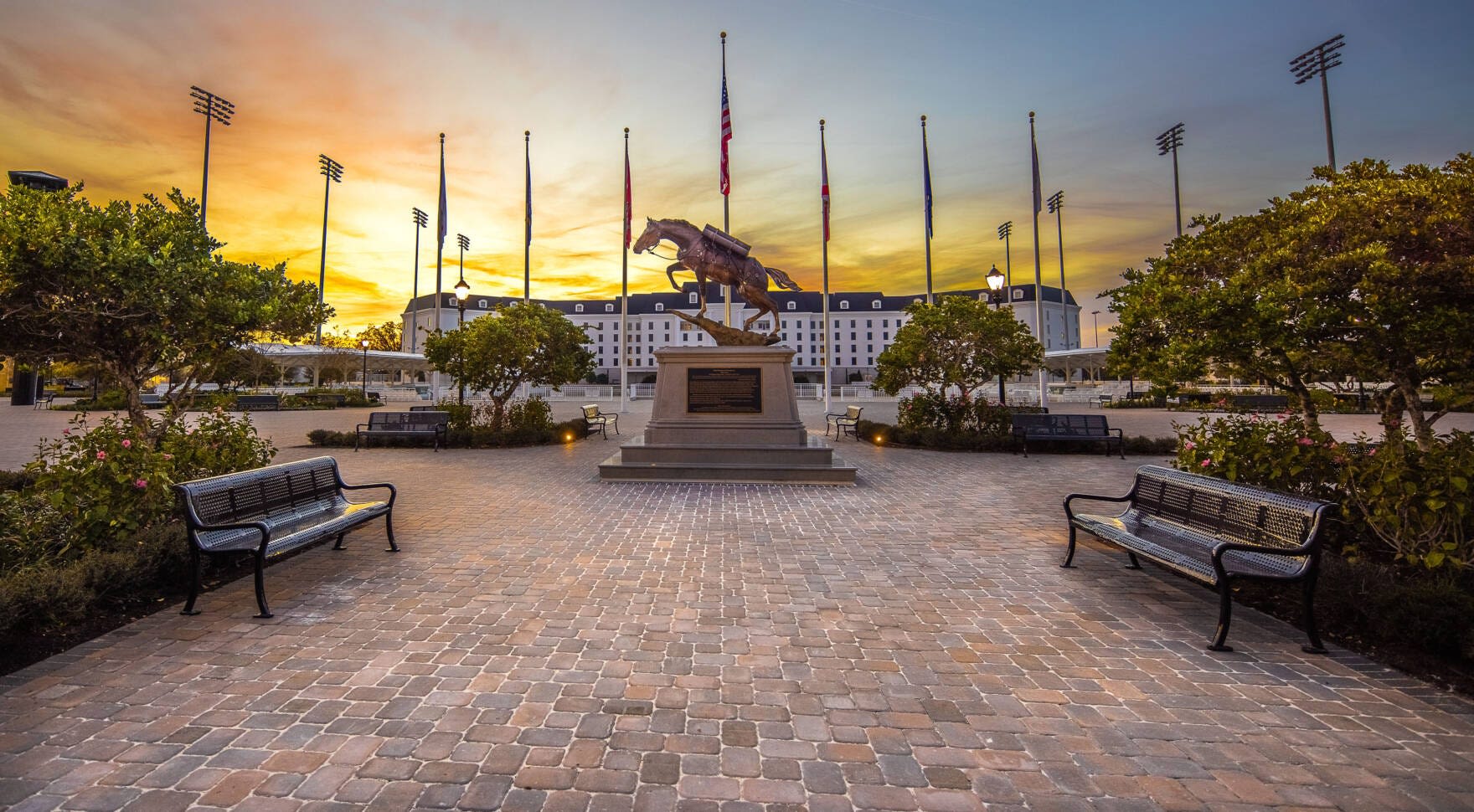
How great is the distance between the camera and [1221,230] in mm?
7773

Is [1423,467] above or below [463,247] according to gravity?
below

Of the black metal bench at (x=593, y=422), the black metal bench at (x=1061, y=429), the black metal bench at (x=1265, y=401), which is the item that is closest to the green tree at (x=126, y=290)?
the black metal bench at (x=593, y=422)

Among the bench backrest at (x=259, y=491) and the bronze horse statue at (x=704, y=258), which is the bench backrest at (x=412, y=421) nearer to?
the bronze horse statue at (x=704, y=258)

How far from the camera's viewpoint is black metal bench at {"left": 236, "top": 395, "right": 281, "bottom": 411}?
105 ft

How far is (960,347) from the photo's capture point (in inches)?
674

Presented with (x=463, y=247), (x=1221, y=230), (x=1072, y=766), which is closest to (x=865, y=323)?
(x=463, y=247)

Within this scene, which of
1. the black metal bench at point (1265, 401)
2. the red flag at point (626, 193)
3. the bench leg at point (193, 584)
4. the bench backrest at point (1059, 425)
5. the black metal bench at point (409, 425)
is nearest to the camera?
the bench leg at point (193, 584)

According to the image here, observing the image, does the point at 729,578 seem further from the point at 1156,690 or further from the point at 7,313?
the point at 7,313

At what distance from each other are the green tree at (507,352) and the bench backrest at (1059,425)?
13.1 metres

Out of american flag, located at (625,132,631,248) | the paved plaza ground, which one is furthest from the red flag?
the paved plaza ground

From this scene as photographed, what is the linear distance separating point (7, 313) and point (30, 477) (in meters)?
5.46

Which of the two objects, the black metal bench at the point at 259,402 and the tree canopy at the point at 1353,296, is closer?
the tree canopy at the point at 1353,296

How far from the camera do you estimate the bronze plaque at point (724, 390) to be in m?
11.6

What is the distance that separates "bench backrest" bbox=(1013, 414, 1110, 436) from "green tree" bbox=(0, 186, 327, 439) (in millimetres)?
14677
